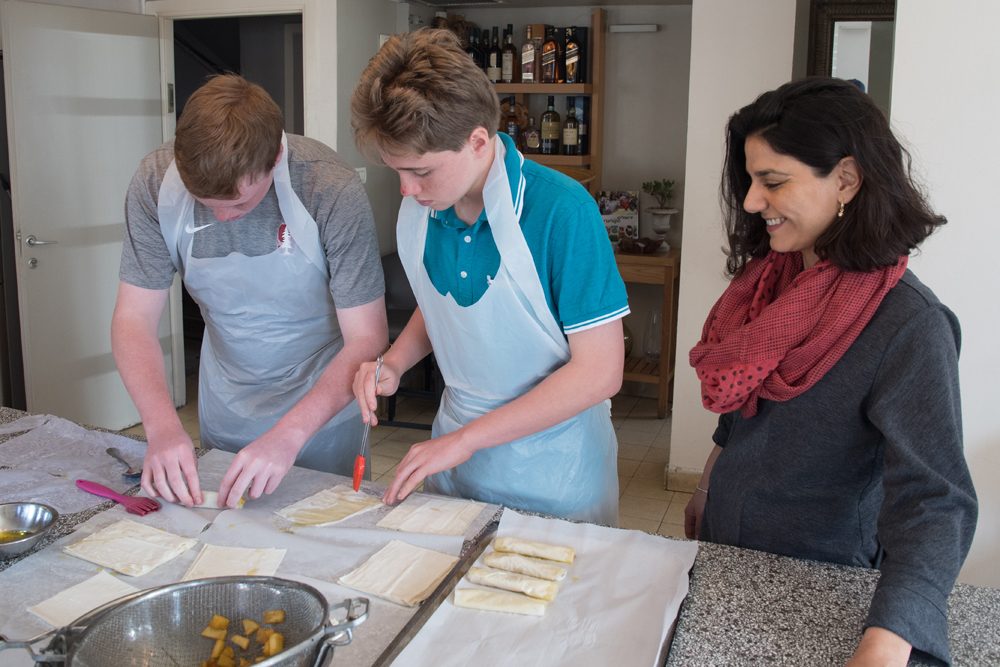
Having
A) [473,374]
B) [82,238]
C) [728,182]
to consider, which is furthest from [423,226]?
[82,238]

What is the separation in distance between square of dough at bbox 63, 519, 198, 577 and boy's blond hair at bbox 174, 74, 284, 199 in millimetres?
547

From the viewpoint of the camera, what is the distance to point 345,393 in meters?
1.66

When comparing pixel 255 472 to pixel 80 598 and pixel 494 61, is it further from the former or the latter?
pixel 494 61

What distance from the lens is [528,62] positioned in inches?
186

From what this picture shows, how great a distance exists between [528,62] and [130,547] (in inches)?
152

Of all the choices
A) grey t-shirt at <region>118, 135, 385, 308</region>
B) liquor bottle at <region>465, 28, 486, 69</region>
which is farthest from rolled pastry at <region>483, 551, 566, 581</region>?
liquor bottle at <region>465, 28, 486, 69</region>

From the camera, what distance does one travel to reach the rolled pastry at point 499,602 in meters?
1.17

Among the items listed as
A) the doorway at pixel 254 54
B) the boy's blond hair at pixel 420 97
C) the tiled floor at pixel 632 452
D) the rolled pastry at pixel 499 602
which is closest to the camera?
the rolled pastry at pixel 499 602

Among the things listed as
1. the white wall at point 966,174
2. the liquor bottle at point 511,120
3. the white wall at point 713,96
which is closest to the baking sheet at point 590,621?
the white wall at point 966,174

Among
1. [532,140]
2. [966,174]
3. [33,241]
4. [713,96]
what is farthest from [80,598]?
[532,140]

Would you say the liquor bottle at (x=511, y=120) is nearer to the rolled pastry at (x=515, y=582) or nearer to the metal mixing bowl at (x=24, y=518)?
the metal mixing bowl at (x=24, y=518)

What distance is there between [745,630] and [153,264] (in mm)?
1264

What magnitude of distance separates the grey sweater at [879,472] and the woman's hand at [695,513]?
106mm

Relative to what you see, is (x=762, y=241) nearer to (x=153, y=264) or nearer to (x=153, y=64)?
(x=153, y=264)
